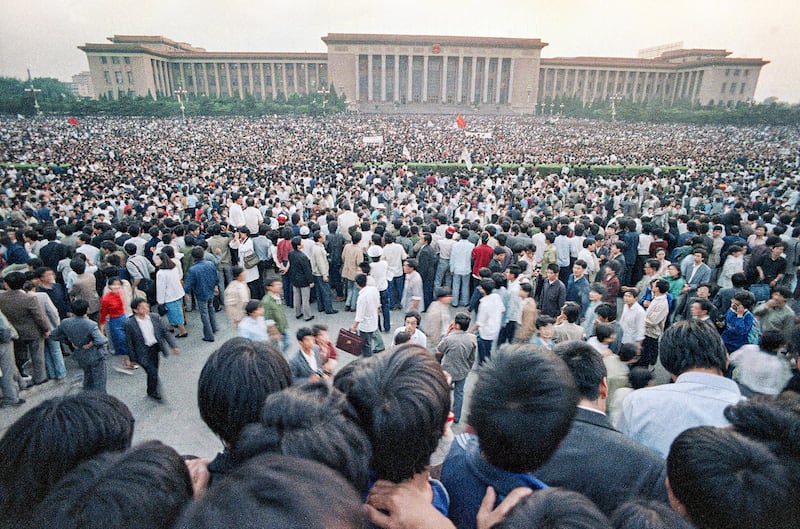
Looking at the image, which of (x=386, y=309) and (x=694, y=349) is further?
(x=386, y=309)

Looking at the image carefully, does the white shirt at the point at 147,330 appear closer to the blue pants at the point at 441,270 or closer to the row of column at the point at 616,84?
the blue pants at the point at 441,270

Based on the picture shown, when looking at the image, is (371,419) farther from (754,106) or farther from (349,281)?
(754,106)

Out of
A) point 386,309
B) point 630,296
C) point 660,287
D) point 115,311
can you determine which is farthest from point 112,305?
point 660,287

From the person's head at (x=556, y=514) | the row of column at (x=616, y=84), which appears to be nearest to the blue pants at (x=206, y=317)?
the person's head at (x=556, y=514)

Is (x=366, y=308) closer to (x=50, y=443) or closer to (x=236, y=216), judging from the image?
(x=50, y=443)

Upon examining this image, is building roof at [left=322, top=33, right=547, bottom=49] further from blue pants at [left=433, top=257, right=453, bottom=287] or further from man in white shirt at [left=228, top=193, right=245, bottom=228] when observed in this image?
blue pants at [left=433, top=257, right=453, bottom=287]
